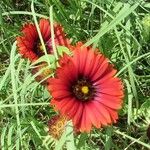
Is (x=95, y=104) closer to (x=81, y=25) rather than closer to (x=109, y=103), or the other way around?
(x=109, y=103)

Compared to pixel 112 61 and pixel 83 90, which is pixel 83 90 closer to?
pixel 83 90

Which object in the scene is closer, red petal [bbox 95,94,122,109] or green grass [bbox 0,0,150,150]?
red petal [bbox 95,94,122,109]

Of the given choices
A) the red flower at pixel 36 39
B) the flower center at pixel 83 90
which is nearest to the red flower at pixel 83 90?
A: the flower center at pixel 83 90

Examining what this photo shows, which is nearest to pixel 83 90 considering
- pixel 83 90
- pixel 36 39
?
pixel 83 90

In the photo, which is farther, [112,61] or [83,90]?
[112,61]

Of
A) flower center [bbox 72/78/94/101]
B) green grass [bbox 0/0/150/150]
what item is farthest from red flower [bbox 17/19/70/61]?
flower center [bbox 72/78/94/101]

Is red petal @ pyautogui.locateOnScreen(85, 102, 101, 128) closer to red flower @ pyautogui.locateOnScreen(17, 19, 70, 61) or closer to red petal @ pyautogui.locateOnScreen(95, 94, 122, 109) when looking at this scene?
red petal @ pyautogui.locateOnScreen(95, 94, 122, 109)
